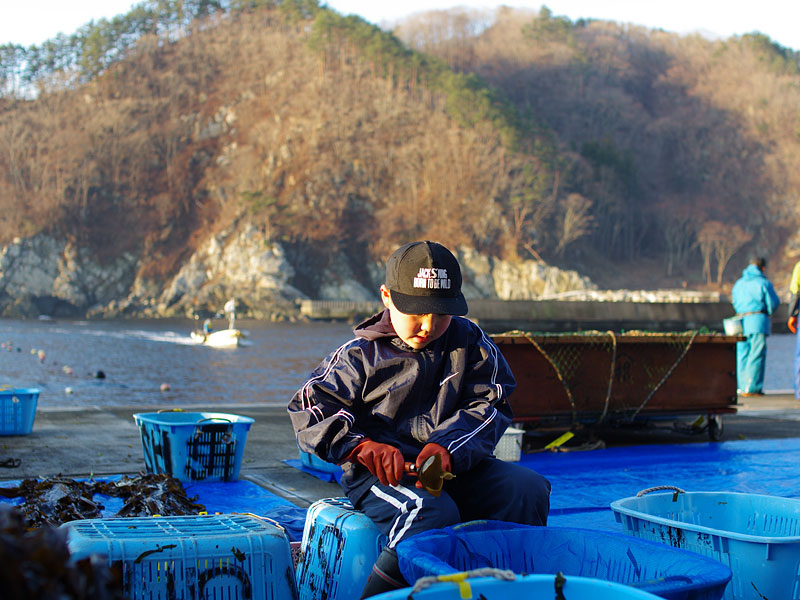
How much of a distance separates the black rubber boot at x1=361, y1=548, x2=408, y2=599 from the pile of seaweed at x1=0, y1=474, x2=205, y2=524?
154 cm

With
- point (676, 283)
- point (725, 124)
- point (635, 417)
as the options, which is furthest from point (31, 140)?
point (635, 417)

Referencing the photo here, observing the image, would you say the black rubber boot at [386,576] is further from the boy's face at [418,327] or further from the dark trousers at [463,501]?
the boy's face at [418,327]

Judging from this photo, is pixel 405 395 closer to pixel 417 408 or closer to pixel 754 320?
pixel 417 408

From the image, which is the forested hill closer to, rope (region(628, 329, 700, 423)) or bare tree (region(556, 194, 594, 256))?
bare tree (region(556, 194, 594, 256))

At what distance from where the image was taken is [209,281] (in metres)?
79.4

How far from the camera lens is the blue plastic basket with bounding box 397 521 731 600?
1938 millimetres

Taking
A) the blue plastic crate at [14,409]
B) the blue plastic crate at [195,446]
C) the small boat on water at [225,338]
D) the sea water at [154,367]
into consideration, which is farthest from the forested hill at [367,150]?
the blue plastic crate at [195,446]

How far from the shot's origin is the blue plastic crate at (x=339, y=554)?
246 cm

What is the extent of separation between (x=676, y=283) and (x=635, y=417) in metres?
91.8

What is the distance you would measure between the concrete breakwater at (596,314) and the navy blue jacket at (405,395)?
1615 inches

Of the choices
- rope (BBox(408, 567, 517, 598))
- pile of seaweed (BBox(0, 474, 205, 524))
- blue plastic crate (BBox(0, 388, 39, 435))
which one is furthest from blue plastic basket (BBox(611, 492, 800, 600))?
blue plastic crate (BBox(0, 388, 39, 435))

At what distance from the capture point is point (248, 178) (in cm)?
8750

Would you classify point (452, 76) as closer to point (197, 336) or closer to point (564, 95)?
point (564, 95)

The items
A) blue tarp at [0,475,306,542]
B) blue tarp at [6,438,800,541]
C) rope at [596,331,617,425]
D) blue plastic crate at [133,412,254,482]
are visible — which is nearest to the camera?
blue tarp at [0,475,306,542]
